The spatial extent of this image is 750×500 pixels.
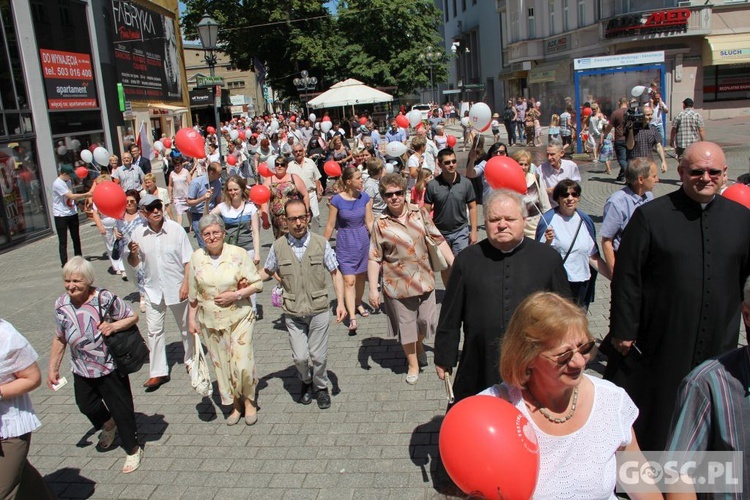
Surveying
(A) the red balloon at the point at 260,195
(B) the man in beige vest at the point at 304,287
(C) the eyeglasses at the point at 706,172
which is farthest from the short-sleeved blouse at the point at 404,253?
(A) the red balloon at the point at 260,195

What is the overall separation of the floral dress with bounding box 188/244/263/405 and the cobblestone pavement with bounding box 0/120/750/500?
0.45 m

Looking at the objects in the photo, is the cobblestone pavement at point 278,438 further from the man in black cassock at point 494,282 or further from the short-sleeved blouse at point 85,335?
the man in black cassock at point 494,282

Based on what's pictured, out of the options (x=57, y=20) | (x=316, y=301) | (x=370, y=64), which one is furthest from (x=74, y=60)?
(x=370, y=64)

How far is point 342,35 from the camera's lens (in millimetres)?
44625

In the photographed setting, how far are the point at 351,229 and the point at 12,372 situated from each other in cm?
418

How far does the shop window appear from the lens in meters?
29.8

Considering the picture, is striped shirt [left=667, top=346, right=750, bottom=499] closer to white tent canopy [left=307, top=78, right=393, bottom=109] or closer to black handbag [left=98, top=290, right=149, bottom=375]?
black handbag [left=98, top=290, right=149, bottom=375]

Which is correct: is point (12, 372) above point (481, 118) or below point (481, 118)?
below

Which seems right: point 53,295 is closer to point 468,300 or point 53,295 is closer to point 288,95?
point 468,300

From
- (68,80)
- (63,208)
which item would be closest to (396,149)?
(63,208)

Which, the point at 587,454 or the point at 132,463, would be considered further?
the point at 132,463

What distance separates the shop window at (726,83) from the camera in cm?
2980

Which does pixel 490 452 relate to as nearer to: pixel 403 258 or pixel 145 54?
pixel 403 258

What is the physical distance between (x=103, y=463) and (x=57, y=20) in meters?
16.7
